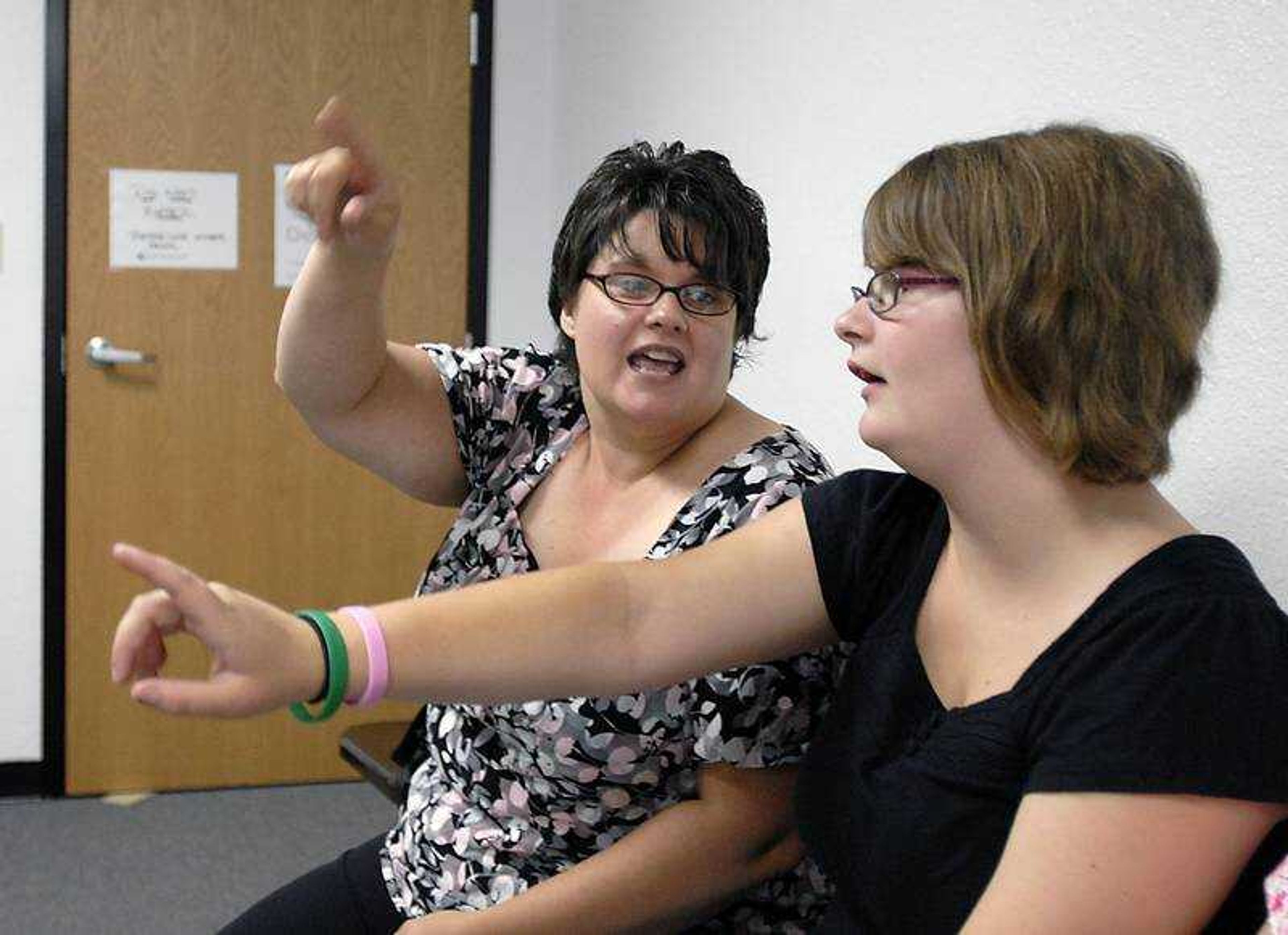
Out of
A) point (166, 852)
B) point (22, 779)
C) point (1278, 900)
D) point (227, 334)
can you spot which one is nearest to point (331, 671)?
point (1278, 900)

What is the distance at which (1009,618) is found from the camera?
1054 millimetres

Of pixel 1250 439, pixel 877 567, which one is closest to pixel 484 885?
pixel 877 567

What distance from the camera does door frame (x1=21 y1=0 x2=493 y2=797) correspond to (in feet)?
11.4

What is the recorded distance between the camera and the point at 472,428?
162 centimetres

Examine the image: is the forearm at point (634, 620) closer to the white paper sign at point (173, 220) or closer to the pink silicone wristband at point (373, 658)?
the pink silicone wristband at point (373, 658)

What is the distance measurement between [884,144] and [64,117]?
2.38 m

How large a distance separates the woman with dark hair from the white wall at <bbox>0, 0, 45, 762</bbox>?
2223mm

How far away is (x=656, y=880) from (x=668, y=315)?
0.57 metres

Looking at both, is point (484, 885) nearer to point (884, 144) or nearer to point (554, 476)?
point (554, 476)

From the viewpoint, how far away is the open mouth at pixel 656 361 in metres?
1.48

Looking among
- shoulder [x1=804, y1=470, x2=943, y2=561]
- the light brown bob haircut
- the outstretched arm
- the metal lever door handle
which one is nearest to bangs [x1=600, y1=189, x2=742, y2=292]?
shoulder [x1=804, y1=470, x2=943, y2=561]

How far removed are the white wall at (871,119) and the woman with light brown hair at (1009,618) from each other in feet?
0.88

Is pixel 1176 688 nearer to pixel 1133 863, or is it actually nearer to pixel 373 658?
pixel 1133 863

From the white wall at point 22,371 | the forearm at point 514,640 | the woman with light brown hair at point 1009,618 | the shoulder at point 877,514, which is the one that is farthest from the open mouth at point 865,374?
the white wall at point 22,371
